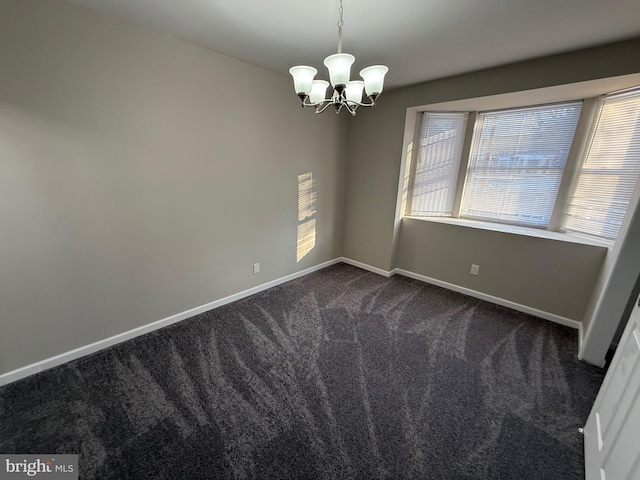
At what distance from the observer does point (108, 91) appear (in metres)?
1.87

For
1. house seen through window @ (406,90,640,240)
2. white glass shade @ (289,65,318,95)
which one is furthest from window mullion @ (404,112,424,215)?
white glass shade @ (289,65,318,95)

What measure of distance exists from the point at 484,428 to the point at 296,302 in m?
1.95

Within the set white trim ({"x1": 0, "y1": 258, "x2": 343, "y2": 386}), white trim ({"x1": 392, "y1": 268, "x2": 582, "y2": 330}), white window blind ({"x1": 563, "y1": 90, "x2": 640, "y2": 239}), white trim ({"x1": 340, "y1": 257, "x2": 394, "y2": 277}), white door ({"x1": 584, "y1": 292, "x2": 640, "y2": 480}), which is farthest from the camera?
white trim ({"x1": 340, "y1": 257, "x2": 394, "y2": 277})

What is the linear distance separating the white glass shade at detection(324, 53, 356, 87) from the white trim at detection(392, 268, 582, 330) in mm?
2958

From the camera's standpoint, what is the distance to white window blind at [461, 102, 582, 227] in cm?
286

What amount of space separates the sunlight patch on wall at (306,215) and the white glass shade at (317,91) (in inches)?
63.7

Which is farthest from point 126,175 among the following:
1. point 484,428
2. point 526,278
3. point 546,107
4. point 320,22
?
point 546,107

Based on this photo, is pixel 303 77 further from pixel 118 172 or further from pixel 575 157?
pixel 575 157

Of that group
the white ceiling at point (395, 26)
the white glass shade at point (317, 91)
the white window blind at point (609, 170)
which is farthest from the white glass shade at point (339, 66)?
the white window blind at point (609, 170)

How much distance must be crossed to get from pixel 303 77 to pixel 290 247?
2235mm

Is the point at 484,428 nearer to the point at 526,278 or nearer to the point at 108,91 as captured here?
the point at 526,278

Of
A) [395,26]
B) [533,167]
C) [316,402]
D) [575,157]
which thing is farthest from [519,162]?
[316,402]

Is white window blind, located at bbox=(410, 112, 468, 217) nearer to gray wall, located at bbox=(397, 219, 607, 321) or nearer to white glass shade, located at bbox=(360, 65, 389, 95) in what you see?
gray wall, located at bbox=(397, 219, 607, 321)

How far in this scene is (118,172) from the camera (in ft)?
6.57
